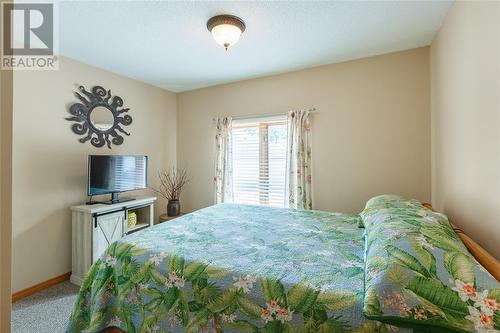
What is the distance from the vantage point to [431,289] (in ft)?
2.76

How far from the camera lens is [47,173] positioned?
2520 millimetres

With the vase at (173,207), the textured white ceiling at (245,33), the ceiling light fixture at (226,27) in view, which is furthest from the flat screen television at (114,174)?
the ceiling light fixture at (226,27)

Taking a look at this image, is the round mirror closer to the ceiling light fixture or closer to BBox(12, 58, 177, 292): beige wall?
BBox(12, 58, 177, 292): beige wall

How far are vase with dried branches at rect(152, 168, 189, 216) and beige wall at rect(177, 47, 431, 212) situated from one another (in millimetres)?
1646

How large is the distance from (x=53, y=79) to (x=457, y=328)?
3725 millimetres

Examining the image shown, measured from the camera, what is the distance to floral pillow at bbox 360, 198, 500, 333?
0.79 m

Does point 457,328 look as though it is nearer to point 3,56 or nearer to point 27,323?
point 3,56

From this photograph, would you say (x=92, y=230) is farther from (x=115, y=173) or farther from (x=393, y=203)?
(x=393, y=203)

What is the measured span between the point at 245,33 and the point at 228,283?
2173 mm

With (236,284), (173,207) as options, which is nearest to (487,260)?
(236,284)

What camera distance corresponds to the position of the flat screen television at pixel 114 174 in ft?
8.76

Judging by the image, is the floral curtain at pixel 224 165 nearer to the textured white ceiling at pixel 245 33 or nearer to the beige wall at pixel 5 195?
the textured white ceiling at pixel 245 33

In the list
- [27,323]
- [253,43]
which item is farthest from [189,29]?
[27,323]

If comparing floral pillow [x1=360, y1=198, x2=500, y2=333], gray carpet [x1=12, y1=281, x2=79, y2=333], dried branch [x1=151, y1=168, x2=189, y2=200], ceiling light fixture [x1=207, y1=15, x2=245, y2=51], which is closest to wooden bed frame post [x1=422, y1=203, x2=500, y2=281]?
floral pillow [x1=360, y1=198, x2=500, y2=333]
